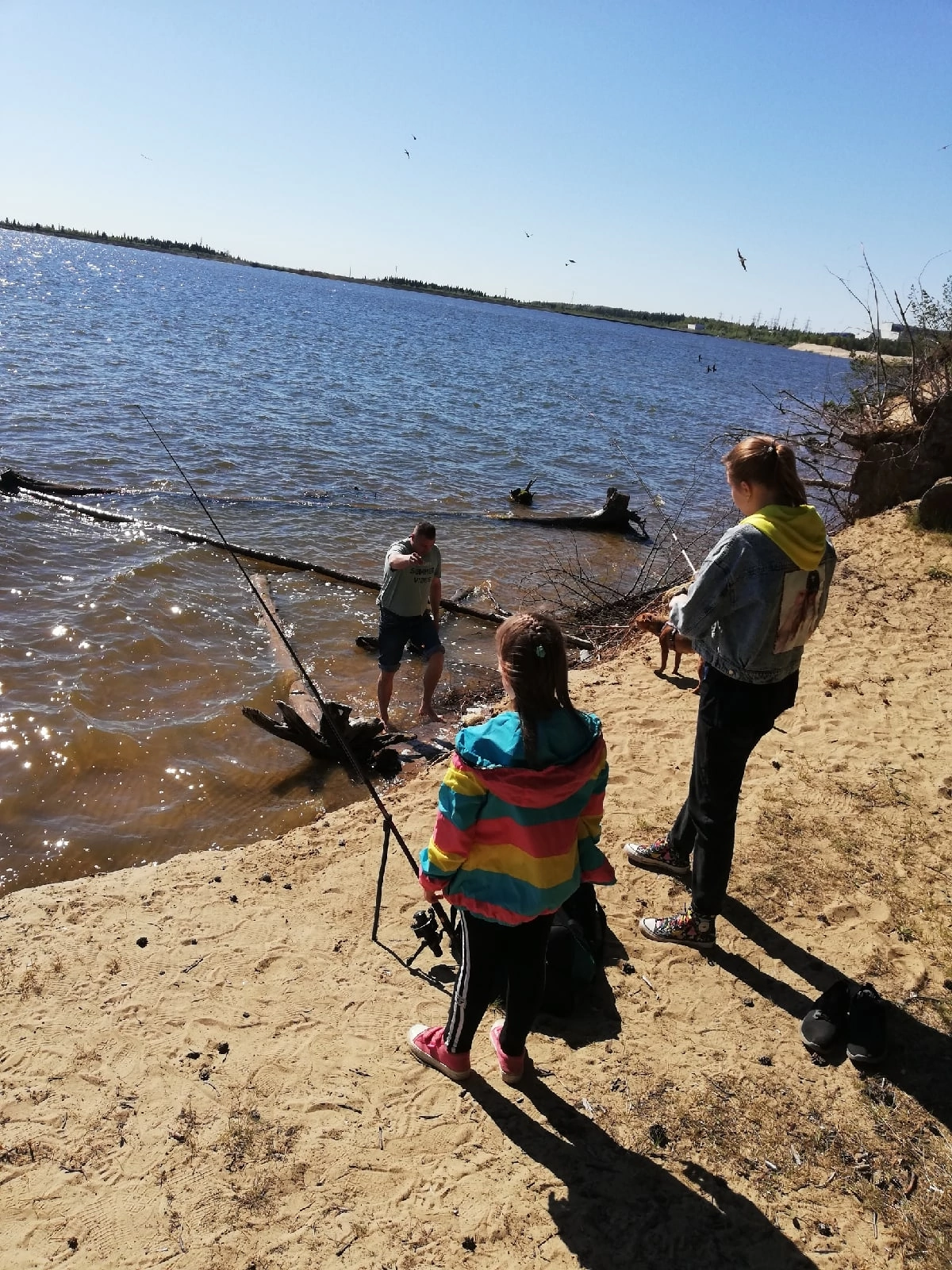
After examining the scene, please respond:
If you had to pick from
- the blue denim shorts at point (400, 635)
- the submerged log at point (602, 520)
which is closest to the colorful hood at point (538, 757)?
the blue denim shorts at point (400, 635)

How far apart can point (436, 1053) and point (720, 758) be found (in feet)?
5.66

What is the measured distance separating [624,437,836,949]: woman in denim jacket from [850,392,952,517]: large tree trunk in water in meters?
8.77

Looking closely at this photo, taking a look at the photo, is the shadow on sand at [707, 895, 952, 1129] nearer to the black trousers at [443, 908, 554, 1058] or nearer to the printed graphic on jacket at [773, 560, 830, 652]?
the black trousers at [443, 908, 554, 1058]

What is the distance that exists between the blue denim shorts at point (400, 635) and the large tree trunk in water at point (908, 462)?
7.54 m

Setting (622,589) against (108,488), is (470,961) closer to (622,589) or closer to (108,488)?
(622,589)

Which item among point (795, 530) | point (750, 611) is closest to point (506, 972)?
point (750, 611)

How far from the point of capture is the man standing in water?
6730mm

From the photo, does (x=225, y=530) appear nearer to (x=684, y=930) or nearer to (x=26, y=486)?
(x=26, y=486)

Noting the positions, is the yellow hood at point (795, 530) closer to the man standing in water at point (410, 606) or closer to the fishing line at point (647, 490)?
the man standing in water at point (410, 606)

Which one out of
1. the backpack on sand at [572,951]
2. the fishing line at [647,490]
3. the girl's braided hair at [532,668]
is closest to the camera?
the girl's braided hair at [532,668]

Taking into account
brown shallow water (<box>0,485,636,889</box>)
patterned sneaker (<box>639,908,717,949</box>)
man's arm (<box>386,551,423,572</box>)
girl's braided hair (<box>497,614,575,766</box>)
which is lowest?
brown shallow water (<box>0,485,636,889</box>)

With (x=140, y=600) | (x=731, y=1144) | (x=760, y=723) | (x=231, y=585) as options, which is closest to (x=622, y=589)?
(x=231, y=585)

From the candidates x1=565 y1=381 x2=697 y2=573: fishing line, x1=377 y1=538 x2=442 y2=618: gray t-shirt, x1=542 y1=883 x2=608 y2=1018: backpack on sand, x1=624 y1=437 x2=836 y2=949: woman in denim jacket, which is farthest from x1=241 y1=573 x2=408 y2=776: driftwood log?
x1=565 y1=381 x2=697 y2=573: fishing line

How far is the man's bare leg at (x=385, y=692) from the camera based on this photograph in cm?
732
